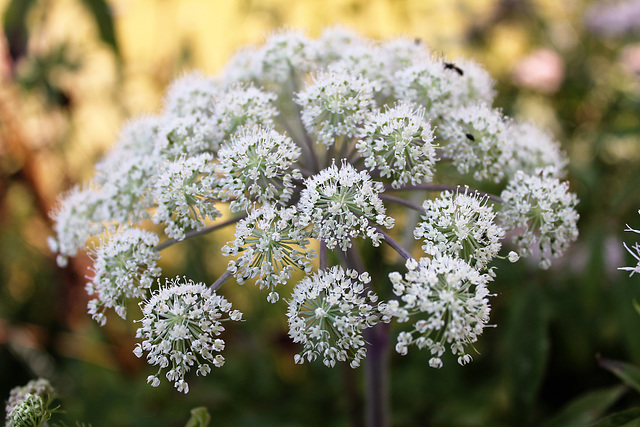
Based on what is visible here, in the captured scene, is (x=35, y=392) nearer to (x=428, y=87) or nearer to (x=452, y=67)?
(x=428, y=87)

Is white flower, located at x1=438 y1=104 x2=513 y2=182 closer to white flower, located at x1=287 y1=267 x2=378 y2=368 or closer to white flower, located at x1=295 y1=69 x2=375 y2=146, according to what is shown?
white flower, located at x1=295 y1=69 x2=375 y2=146

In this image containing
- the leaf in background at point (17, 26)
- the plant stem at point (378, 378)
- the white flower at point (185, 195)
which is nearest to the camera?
the white flower at point (185, 195)

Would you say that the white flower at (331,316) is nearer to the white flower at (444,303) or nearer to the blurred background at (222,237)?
the white flower at (444,303)

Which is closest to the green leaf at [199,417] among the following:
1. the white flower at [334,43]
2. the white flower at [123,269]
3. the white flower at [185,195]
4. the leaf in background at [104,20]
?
the white flower at [123,269]

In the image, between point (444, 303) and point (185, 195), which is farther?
point (185, 195)

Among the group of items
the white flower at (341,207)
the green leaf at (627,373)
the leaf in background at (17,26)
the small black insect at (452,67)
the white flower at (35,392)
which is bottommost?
the green leaf at (627,373)

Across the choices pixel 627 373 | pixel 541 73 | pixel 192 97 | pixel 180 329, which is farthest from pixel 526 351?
pixel 541 73
